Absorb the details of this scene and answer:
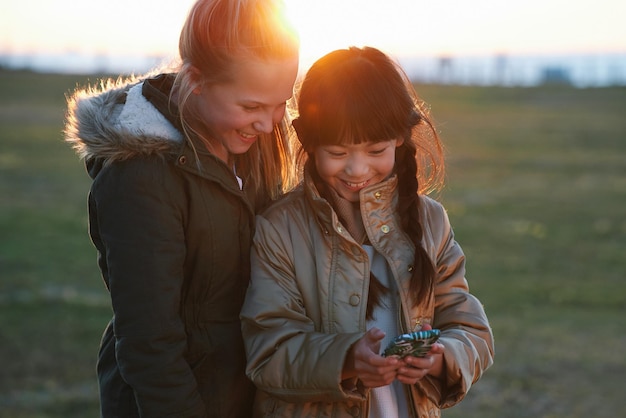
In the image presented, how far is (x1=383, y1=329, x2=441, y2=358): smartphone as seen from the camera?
2078mm

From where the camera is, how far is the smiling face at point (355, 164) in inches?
94.2

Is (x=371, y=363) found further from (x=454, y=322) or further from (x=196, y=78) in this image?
(x=196, y=78)

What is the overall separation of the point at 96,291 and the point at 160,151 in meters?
6.19

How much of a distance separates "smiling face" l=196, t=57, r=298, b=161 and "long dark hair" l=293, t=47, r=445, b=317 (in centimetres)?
9

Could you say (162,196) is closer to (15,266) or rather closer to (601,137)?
(15,266)

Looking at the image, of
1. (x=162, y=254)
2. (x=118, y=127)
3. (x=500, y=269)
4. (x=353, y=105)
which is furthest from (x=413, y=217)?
(x=500, y=269)

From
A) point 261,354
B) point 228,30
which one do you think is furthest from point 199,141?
point 261,354

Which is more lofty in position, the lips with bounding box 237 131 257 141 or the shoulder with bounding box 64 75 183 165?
the shoulder with bounding box 64 75 183 165

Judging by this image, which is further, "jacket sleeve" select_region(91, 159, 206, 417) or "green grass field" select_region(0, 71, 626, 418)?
"green grass field" select_region(0, 71, 626, 418)

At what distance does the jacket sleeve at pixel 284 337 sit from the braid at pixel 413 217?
237 mm

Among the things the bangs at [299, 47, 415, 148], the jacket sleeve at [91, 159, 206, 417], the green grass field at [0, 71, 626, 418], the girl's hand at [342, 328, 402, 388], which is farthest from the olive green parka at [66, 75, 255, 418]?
the green grass field at [0, 71, 626, 418]

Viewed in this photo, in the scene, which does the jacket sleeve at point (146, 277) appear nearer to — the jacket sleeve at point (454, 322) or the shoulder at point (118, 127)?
the shoulder at point (118, 127)

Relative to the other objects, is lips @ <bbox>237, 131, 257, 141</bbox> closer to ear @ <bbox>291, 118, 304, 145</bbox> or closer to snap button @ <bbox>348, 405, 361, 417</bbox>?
ear @ <bbox>291, 118, 304, 145</bbox>

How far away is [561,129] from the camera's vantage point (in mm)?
22078
